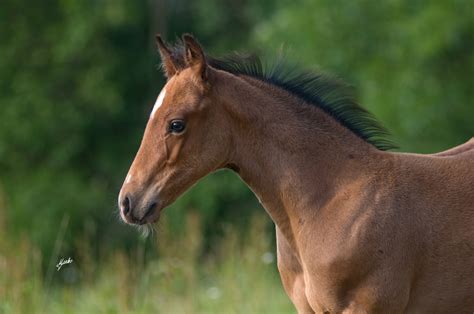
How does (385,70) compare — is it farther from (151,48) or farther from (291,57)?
(291,57)

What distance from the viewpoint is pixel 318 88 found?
5.90m

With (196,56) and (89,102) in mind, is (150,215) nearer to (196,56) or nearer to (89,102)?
(196,56)

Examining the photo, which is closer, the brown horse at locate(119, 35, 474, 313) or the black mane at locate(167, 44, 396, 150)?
the brown horse at locate(119, 35, 474, 313)

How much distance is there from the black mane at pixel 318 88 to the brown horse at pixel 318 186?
14 mm

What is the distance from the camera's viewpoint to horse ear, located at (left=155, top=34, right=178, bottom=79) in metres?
5.79

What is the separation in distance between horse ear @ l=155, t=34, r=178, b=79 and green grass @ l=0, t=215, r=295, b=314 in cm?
221

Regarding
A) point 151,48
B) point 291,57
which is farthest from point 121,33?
point 291,57

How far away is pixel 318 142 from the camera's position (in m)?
5.75

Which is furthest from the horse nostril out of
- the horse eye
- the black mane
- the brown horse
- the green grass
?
the green grass

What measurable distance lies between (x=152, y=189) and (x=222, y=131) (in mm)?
442

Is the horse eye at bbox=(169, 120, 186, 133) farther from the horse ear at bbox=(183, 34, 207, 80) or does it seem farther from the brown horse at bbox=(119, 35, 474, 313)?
the horse ear at bbox=(183, 34, 207, 80)

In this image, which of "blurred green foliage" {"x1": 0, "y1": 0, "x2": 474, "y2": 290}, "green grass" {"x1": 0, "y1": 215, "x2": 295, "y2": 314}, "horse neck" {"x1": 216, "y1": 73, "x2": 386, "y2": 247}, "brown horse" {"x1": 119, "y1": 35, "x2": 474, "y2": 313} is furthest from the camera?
"blurred green foliage" {"x1": 0, "y1": 0, "x2": 474, "y2": 290}

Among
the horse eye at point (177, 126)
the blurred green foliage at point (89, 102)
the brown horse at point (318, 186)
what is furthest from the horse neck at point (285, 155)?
the blurred green foliage at point (89, 102)

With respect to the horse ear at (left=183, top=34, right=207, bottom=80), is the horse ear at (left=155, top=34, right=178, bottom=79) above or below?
below
